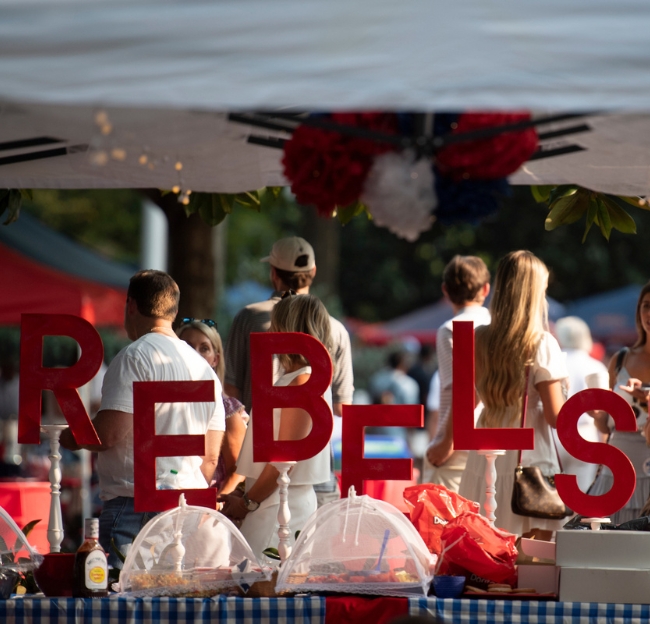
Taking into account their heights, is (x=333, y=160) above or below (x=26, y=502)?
above

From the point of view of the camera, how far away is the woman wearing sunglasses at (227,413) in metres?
4.75

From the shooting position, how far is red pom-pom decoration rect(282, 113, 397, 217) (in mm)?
2877

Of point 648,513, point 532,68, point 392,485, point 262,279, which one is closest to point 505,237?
point 262,279

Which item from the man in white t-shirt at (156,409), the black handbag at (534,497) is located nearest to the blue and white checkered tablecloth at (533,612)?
the black handbag at (534,497)

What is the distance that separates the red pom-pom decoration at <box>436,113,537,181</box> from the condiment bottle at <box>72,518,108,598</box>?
158 centimetres

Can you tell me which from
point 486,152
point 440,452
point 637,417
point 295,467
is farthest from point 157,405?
point 637,417

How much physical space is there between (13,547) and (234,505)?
0.86 m

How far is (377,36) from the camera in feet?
8.11

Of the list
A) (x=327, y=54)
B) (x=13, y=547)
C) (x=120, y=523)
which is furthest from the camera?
(x=120, y=523)

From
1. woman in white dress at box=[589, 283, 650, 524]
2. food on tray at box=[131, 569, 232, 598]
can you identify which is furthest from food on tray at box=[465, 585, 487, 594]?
woman in white dress at box=[589, 283, 650, 524]

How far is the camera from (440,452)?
→ 495 cm

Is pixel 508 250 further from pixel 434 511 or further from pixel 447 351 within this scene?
pixel 434 511

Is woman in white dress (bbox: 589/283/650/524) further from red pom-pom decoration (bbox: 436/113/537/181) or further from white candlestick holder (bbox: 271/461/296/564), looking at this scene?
red pom-pom decoration (bbox: 436/113/537/181)

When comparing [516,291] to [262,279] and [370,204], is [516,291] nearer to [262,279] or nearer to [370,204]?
[370,204]
